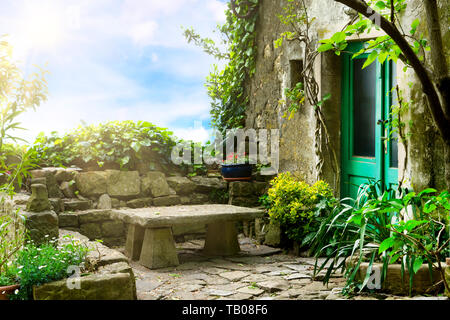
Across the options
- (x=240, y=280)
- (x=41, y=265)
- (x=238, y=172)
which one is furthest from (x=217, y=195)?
(x=41, y=265)

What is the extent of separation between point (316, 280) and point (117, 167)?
333 cm

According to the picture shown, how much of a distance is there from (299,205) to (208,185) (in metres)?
1.87

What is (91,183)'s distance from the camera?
605cm

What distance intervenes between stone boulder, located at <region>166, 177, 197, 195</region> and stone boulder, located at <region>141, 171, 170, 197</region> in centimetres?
11

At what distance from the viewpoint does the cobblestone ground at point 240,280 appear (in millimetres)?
3736

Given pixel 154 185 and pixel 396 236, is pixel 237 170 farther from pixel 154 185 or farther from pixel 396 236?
pixel 396 236

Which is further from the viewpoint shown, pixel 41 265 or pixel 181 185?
pixel 181 185

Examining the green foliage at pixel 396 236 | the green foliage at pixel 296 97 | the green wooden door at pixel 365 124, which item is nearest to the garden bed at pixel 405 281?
the green foliage at pixel 396 236

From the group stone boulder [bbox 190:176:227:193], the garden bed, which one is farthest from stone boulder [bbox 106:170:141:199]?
the garden bed

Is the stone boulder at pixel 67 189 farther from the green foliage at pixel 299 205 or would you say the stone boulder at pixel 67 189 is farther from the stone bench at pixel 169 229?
the green foliage at pixel 299 205

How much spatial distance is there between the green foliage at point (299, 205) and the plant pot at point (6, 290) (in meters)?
2.92

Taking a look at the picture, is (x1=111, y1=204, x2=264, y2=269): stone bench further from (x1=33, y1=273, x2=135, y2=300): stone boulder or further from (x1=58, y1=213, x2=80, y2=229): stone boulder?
(x1=33, y1=273, x2=135, y2=300): stone boulder

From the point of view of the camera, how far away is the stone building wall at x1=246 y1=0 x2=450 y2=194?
14.1 ft
